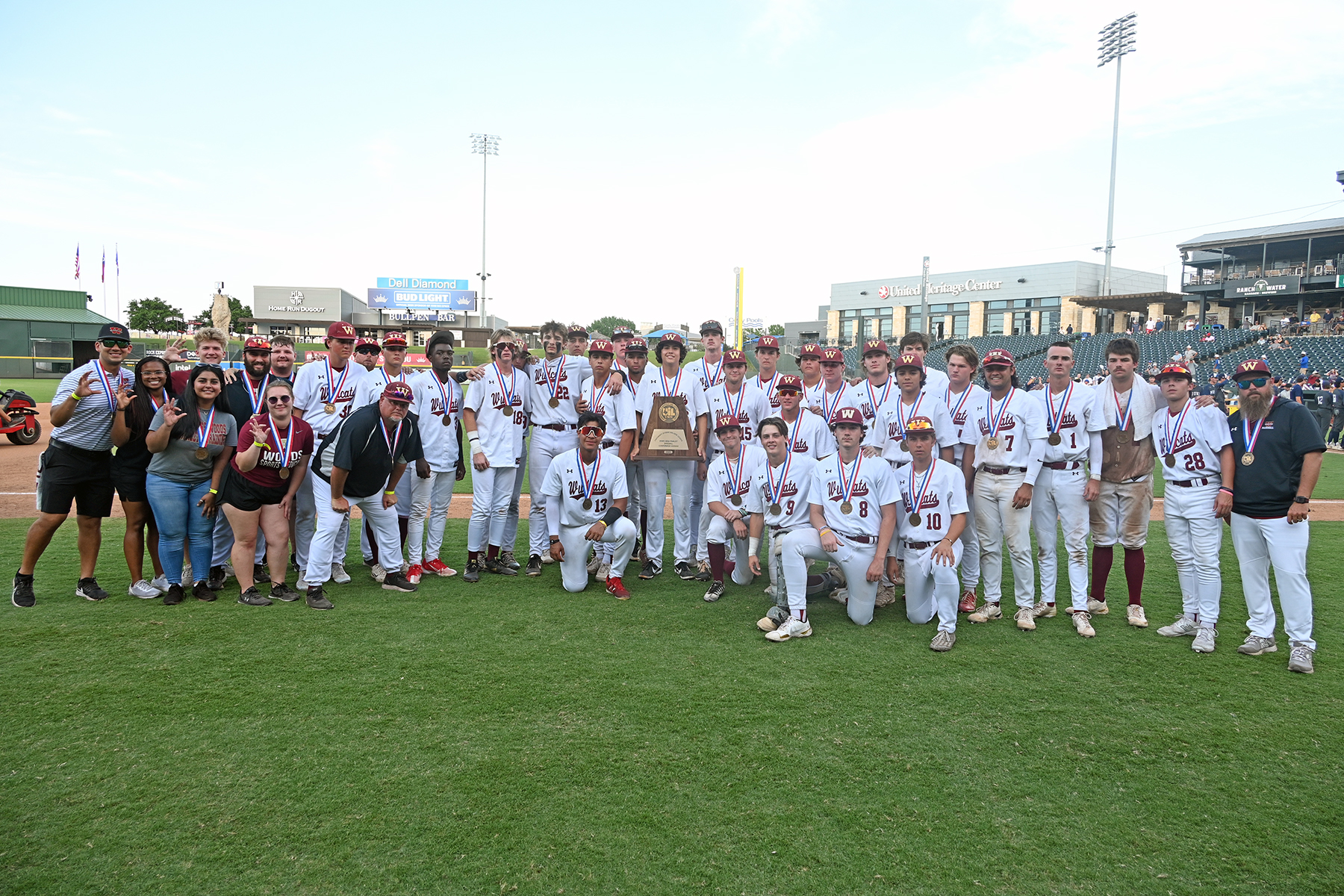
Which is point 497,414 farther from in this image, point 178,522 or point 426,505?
point 178,522

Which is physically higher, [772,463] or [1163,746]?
[772,463]

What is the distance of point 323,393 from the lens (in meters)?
6.79

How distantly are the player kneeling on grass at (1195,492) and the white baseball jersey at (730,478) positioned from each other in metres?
3.01

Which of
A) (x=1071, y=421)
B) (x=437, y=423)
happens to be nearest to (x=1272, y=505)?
(x=1071, y=421)

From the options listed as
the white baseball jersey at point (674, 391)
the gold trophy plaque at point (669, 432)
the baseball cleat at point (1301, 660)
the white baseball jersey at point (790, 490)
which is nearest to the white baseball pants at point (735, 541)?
the white baseball jersey at point (790, 490)

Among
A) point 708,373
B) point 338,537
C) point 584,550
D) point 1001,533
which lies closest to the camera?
point 1001,533

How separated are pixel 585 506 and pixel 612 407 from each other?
3.58 feet

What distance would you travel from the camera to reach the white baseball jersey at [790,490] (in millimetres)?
5930

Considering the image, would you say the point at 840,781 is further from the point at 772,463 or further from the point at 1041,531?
the point at 1041,531

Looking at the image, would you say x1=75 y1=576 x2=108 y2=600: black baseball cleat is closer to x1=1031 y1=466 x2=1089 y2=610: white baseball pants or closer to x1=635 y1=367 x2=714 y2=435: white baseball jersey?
x1=635 y1=367 x2=714 y2=435: white baseball jersey

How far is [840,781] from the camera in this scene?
3.49 m

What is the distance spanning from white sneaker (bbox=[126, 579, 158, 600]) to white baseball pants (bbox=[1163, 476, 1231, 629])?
7630 millimetres

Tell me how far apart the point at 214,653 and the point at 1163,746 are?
5.54m

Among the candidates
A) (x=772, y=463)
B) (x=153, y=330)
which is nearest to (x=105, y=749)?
(x=772, y=463)
